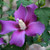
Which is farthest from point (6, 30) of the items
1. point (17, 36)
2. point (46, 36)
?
point (46, 36)

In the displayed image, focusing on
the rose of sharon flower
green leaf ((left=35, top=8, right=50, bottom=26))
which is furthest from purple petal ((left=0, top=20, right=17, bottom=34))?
green leaf ((left=35, top=8, right=50, bottom=26))

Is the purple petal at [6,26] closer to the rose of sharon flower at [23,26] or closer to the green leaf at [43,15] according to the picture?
the rose of sharon flower at [23,26]

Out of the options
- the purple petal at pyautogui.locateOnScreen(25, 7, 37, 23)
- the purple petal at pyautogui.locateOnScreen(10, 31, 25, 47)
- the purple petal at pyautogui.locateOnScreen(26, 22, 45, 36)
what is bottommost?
the purple petal at pyautogui.locateOnScreen(10, 31, 25, 47)

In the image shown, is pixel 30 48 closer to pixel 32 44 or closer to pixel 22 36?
pixel 32 44

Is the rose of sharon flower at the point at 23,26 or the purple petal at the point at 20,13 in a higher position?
the purple petal at the point at 20,13

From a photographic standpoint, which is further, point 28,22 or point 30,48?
point 30,48

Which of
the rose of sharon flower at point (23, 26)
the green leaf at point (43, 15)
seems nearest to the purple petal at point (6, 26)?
the rose of sharon flower at point (23, 26)

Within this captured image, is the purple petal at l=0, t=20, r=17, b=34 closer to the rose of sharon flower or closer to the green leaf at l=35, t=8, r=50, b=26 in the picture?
the rose of sharon flower
